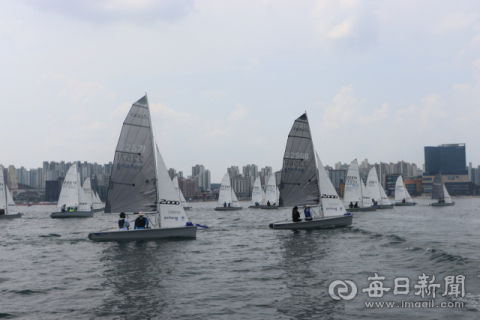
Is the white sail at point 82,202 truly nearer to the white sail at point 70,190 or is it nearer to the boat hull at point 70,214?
the white sail at point 70,190

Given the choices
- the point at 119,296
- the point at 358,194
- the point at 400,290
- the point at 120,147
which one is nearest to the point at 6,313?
the point at 119,296

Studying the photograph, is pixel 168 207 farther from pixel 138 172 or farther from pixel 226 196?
pixel 226 196

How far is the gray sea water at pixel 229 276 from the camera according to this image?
1158 centimetres

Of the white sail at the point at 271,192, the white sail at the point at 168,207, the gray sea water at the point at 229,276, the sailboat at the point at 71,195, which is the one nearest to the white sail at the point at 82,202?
the sailboat at the point at 71,195

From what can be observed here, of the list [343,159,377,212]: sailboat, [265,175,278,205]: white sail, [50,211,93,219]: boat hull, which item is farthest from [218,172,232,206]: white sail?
[50,211,93,219]: boat hull

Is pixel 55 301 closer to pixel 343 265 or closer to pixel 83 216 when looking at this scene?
pixel 343 265

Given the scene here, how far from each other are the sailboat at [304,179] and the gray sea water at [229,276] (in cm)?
707

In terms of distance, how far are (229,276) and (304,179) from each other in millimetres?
Answer: 19179

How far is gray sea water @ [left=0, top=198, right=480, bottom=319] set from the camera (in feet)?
38.0

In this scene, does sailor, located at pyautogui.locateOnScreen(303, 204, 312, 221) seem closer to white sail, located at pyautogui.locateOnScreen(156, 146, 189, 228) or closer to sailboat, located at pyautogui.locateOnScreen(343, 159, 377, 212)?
white sail, located at pyautogui.locateOnScreen(156, 146, 189, 228)

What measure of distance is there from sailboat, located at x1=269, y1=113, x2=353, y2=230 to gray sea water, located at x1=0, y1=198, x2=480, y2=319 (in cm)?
707

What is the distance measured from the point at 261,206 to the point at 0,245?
59.0m

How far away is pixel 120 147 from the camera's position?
2686 cm

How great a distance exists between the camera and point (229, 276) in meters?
16.1
